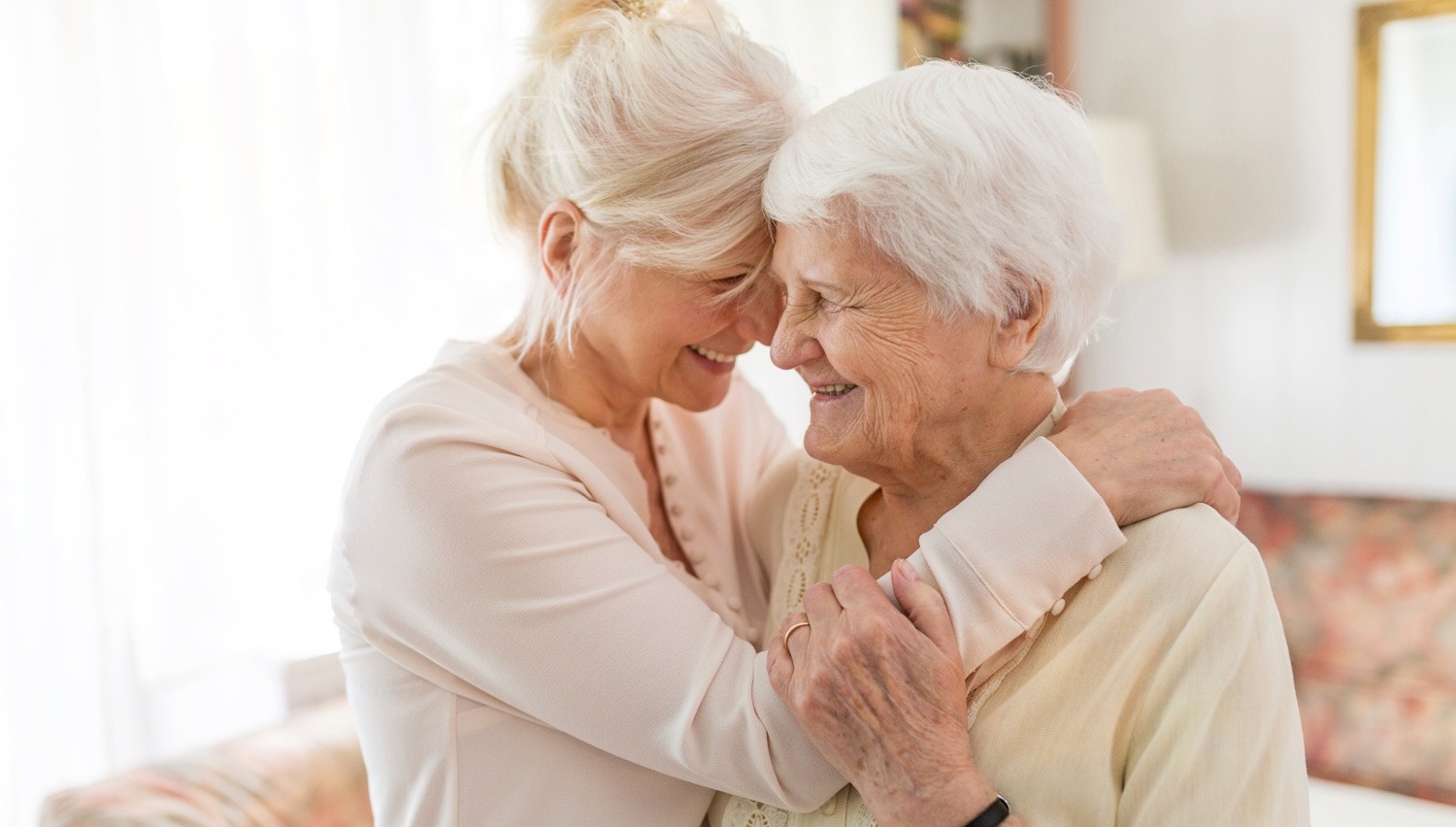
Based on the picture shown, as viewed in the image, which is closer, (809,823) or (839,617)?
(839,617)

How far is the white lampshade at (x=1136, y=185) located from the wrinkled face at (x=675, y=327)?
2216 mm

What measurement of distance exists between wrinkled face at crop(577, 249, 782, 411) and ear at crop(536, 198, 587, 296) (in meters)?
0.06

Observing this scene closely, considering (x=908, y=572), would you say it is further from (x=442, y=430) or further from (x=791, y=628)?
(x=442, y=430)

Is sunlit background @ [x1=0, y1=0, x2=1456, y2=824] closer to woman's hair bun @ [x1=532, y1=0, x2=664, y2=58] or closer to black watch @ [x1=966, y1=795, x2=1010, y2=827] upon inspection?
woman's hair bun @ [x1=532, y1=0, x2=664, y2=58]

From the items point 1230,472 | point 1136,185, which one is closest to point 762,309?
point 1230,472

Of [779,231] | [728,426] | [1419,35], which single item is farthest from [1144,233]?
[779,231]

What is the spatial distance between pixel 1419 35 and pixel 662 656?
3.14 meters

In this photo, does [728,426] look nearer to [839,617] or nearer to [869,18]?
[839,617]

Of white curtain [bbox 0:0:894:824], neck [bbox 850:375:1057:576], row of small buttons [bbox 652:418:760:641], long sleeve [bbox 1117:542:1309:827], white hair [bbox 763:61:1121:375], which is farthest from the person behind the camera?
white curtain [bbox 0:0:894:824]

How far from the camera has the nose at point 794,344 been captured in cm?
127

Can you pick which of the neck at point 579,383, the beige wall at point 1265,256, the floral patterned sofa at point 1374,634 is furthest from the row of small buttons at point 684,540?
the beige wall at point 1265,256

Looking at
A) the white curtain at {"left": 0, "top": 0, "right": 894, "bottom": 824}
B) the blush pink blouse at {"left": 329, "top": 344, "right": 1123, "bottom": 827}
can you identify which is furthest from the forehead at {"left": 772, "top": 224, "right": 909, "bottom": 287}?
the white curtain at {"left": 0, "top": 0, "right": 894, "bottom": 824}

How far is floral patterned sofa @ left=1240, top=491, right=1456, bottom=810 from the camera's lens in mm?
3014

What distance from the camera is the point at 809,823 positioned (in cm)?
125
